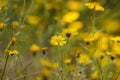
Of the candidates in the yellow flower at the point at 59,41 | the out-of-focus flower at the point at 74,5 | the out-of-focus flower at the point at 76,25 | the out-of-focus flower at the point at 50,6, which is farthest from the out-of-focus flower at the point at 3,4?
the out-of-focus flower at the point at 74,5

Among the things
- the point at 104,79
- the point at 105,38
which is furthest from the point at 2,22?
the point at 105,38

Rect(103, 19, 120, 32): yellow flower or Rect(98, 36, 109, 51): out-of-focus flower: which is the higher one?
Rect(98, 36, 109, 51): out-of-focus flower

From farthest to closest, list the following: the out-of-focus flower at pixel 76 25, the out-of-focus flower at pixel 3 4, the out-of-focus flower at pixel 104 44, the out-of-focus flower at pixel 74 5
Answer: the out-of-focus flower at pixel 74 5 < the out-of-focus flower at pixel 76 25 < the out-of-focus flower at pixel 104 44 < the out-of-focus flower at pixel 3 4

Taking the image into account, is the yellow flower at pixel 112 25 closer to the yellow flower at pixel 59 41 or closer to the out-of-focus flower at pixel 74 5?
the out-of-focus flower at pixel 74 5

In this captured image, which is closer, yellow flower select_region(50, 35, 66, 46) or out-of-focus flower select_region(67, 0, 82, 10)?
yellow flower select_region(50, 35, 66, 46)

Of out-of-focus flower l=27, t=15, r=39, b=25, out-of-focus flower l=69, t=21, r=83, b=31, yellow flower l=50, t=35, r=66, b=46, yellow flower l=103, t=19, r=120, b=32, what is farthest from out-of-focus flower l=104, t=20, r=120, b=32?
yellow flower l=50, t=35, r=66, b=46

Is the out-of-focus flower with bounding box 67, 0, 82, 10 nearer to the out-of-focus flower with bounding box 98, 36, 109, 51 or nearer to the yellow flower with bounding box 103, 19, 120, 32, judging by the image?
the yellow flower with bounding box 103, 19, 120, 32

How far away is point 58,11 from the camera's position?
4051 millimetres

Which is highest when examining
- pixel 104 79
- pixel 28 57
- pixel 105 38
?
pixel 104 79

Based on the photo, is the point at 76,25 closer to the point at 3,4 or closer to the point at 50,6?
the point at 50,6

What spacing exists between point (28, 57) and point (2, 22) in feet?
4.38

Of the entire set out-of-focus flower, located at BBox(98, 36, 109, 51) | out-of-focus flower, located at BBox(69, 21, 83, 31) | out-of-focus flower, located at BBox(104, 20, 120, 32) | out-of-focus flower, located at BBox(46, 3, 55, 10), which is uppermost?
out-of-focus flower, located at BBox(98, 36, 109, 51)

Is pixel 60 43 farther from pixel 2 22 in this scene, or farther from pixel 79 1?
pixel 79 1

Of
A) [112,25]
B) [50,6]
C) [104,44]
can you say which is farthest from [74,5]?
[104,44]
